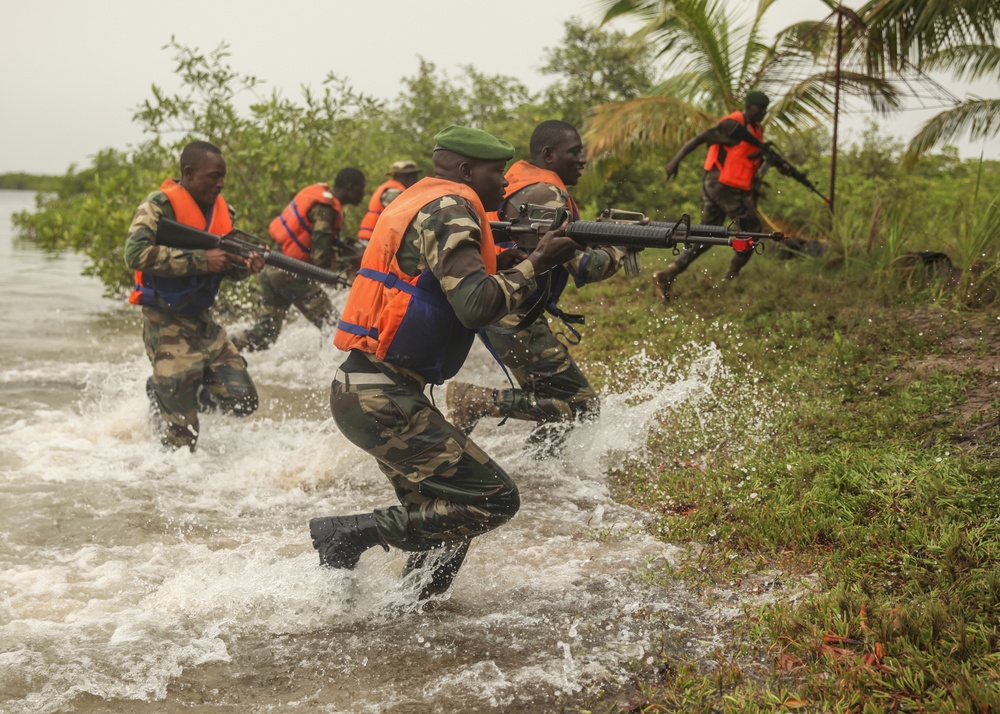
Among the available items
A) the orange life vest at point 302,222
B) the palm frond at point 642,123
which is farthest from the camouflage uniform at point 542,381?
the palm frond at point 642,123

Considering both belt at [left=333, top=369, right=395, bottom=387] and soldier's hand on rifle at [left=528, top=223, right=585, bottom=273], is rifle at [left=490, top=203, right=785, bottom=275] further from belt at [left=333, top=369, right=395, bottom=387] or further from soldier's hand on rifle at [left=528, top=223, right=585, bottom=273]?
belt at [left=333, top=369, right=395, bottom=387]

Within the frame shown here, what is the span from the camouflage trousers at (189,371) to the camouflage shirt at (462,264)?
309cm

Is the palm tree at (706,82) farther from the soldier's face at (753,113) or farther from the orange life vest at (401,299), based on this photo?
the orange life vest at (401,299)

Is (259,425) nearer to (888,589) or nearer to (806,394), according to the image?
(806,394)

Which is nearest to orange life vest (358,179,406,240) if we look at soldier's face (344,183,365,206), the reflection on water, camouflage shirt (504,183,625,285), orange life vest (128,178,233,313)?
soldier's face (344,183,365,206)

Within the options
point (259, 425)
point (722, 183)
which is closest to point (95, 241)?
point (259, 425)

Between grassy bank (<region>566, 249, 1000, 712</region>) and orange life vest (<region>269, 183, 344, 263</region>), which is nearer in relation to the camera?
grassy bank (<region>566, 249, 1000, 712</region>)

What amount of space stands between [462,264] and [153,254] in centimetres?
324

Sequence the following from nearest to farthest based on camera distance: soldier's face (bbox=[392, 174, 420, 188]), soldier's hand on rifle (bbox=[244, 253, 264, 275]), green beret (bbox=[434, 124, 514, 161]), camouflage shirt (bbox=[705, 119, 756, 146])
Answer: green beret (bbox=[434, 124, 514, 161]) < soldier's hand on rifle (bbox=[244, 253, 264, 275]) < camouflage shirt (bbox=[705, 119, 756, 146]) < soldier's face (bbox=[392, 174, 420, 188])

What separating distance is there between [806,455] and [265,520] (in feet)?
10.2

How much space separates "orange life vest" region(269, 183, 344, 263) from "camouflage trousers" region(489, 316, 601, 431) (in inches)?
148

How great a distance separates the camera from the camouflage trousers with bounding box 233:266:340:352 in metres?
8.78

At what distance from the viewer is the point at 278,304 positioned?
9.00 m

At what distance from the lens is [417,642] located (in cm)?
377
